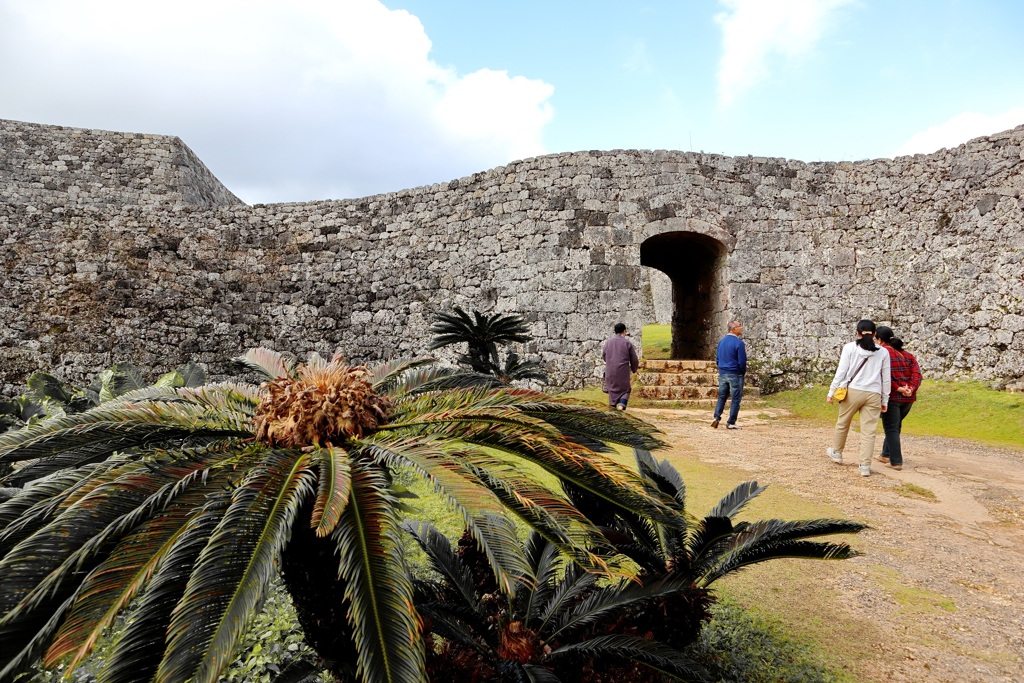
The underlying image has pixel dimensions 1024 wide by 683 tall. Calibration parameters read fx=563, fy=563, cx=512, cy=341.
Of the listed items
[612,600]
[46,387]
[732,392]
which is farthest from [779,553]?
[46,387]

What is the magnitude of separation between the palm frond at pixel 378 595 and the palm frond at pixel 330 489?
0.23ft

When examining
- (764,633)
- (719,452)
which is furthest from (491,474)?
(719,452)

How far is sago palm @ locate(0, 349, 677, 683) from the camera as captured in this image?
1268mm

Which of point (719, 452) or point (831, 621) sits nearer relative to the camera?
point (831, 621)

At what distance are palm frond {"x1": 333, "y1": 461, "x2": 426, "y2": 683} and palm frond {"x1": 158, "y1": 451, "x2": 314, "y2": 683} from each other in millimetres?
159

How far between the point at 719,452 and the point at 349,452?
489 centimetres

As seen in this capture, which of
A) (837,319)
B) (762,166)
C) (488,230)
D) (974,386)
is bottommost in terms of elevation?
(974,386)

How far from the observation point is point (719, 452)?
5.79m

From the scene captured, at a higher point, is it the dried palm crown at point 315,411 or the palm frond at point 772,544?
the dried palm crown at point 315,411

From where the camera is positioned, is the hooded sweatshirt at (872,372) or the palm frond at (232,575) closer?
the palm frond at (232,575)

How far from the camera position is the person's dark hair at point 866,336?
5.09 metres

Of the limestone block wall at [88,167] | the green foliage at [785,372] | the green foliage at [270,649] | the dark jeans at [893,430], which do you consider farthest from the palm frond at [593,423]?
the limestone block wall at [88,167]

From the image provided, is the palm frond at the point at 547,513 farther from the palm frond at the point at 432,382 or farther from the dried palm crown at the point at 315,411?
the palm frond at the point at 432,382

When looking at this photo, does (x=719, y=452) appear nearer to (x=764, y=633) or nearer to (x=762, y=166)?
(x=764, y=633)
